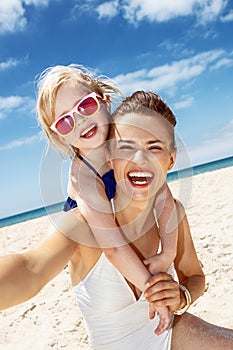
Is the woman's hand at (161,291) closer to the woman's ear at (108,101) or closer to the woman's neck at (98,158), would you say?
the woman's neck at (98,158)

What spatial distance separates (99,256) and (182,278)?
69 centimetres

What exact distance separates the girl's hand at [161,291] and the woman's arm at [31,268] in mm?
387

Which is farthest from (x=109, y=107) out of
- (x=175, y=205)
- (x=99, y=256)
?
(x=99, y=256)

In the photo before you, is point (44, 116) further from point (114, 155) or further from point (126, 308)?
point (126, 308)

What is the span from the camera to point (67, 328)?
3.63 meters

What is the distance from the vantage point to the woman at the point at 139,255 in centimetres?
181

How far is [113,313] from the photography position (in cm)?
187

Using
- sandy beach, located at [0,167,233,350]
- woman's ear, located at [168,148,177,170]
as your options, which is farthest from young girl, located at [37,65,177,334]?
sandy beach, located at [0,167,233,350]

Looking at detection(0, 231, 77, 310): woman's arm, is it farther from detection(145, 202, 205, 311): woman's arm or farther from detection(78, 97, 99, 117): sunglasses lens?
detection(78, 97, 99, 117): sunglasses lens

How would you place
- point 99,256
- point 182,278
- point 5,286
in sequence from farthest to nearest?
point 182,278, point 99,256, point 5,286

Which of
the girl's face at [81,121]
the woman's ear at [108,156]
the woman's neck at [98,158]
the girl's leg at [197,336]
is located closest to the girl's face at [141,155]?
the woman's ear at [108,156]

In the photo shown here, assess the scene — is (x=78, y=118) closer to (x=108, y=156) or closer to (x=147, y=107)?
(x=108, y=156)

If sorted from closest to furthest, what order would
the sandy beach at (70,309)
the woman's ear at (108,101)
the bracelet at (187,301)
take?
1. the bracelet at (187,301)
2. the woman's ear at (108,101)
3. the sandy beach at (70,309)

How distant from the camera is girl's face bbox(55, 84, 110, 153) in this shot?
229cm
